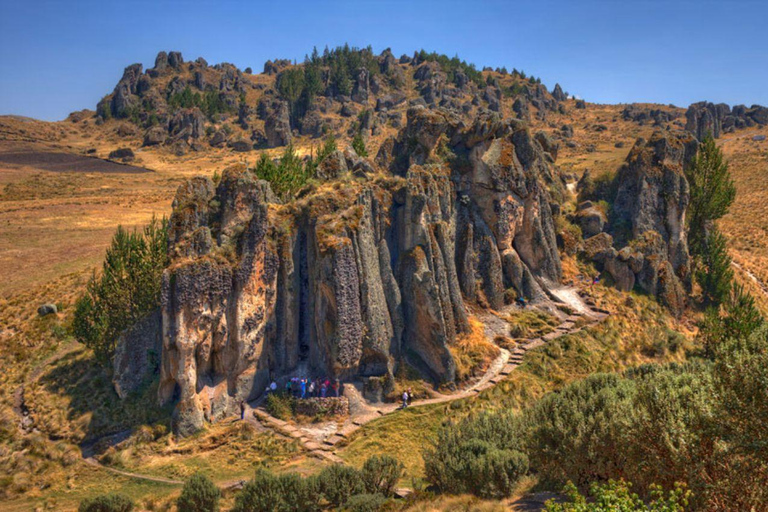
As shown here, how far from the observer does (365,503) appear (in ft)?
72.1

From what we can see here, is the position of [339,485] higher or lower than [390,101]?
lower

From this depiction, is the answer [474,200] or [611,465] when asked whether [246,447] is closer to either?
[611,465]

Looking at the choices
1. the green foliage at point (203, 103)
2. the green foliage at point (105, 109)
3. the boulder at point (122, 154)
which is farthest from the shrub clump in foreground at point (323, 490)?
the green foliage at point (105, 109)

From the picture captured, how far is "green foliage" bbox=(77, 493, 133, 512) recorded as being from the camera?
2364 cm

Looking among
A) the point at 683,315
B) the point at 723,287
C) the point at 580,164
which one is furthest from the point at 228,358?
the point at 580,164

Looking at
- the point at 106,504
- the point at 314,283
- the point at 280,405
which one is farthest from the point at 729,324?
the point at 106,504

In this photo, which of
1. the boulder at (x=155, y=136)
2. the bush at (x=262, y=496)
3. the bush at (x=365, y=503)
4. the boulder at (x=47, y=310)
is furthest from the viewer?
the boulder at (x=155, y=136)

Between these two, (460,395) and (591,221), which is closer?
(460,395)

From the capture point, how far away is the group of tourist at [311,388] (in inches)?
1321

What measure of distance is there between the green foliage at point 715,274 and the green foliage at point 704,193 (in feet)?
5.14

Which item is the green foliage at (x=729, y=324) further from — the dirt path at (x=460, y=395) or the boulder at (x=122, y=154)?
the boulder at (x=122, y=154)

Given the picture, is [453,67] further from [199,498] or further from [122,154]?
[199,498]

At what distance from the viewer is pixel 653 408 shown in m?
15.6

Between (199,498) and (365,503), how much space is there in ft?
26.5
